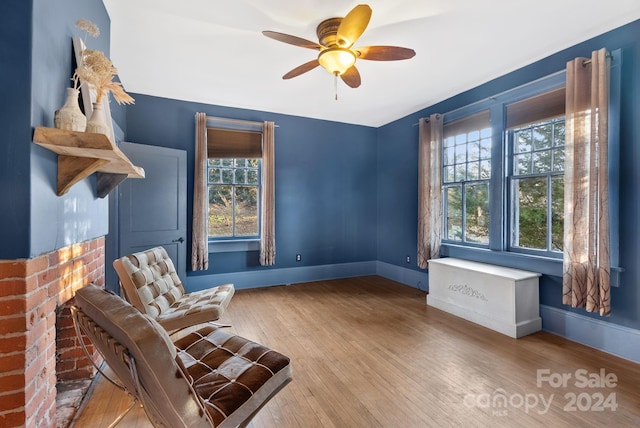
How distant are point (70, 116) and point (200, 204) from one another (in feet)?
9.32

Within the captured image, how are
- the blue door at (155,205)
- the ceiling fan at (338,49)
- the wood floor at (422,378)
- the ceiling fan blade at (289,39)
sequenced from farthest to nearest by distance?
the blue door at (155,205) < the ceiling fan at (338,49) < the ceiling fan blade at (289,39) < the wood floor at (422,378)

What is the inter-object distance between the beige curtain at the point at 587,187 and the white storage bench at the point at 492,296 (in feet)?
1.09

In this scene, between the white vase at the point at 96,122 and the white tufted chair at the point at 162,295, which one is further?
the white tufted chair at the point at 162,295

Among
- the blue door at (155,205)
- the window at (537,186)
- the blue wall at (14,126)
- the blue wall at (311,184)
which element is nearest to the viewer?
the blue wall at (14,126)

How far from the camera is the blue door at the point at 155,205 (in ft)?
11.6

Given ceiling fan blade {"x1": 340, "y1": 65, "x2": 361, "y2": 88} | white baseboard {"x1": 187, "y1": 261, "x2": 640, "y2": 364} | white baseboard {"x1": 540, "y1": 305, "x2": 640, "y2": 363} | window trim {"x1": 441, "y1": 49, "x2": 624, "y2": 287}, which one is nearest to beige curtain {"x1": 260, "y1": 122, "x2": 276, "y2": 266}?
white baseboard {"x1": 187, "y1": 261, "x2": 640, "y2": 364}

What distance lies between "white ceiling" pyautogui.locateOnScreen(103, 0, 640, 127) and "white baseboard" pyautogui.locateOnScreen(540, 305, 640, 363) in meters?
2.62

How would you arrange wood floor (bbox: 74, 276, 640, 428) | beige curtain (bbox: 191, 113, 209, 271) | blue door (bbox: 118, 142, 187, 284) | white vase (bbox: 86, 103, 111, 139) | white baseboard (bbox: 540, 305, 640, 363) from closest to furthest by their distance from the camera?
white vase (bbox: 86, 103, 111, 139) → wood floor (bbox: 74, 276, 640, 428) → white baseboard (bbox: 540, 305, 640, 363) → blue door (bbox: 118, 142, 187, 284) → beige curtain (bbox: 191, 113, 209, 271)

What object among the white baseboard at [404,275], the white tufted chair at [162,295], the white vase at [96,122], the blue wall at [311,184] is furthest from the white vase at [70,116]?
the white baseboard at [404,275]

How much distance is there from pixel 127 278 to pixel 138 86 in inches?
110

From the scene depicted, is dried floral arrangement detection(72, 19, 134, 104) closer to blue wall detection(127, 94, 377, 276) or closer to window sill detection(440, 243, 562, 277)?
blue wall detection(127, 94, 377, 276)

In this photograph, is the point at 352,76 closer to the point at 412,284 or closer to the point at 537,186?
the point at 537,186

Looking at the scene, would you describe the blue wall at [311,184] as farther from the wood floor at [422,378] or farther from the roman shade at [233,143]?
the wood floor at [422,378]

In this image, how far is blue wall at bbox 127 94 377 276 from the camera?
4.31 m
